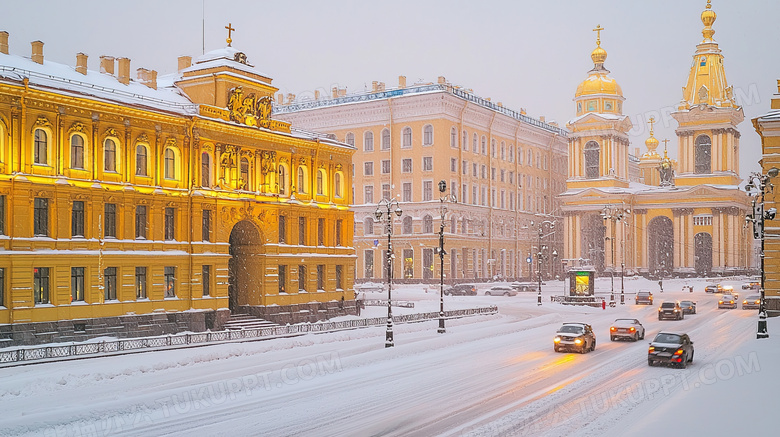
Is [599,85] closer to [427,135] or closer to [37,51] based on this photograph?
[427,135]

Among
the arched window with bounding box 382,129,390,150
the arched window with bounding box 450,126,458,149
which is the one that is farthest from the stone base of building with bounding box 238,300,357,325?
the arched window with bounding box 382,129,390,150

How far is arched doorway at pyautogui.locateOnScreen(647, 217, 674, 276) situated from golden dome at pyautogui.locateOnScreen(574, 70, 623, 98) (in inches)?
859

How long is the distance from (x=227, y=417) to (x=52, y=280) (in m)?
19.1

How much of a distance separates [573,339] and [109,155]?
83.0 ft

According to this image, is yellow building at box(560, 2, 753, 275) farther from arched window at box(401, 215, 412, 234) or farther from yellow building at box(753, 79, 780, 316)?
yellow building at box(753, 79, 780, 316)

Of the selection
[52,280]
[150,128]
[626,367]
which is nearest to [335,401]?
[626,367]

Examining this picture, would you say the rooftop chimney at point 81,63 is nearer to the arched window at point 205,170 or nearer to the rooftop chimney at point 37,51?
the rooftop chimney at point 37,51

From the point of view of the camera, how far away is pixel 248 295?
49719mm

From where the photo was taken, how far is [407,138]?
9600 cm

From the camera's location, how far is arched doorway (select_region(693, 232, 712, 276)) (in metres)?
112

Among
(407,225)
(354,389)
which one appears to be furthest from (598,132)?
(354,389)

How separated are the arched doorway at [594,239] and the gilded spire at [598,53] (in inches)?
937

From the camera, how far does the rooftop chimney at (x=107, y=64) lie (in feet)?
158

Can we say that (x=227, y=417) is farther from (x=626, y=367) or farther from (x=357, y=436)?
(x=626, y=367)
